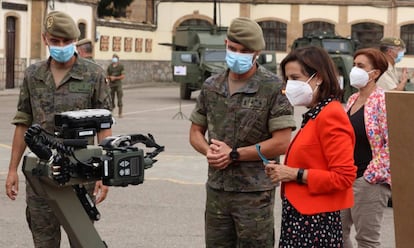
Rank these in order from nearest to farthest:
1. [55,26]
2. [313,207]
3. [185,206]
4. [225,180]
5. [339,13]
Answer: [313,207] < [225,180] < [55,26] < [185,206] < [339,13]

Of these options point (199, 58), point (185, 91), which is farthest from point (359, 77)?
point (185, 91)

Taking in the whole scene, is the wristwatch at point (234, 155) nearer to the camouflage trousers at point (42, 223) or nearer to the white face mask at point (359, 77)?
the camouflage trousers at point (42, 223)

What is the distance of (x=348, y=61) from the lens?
109ft

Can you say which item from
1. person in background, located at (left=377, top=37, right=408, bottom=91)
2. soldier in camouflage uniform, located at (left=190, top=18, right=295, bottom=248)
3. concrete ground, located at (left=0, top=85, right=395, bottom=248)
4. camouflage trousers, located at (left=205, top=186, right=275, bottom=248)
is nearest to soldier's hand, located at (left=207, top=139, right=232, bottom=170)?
soldier in camouflage uniform, located at (left=190, top=18, right=295, bottom=248)

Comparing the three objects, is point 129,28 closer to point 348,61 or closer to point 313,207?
point 348,61

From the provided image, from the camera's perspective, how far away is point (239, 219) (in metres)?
5.36

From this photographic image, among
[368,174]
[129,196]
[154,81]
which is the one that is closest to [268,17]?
[154,81]

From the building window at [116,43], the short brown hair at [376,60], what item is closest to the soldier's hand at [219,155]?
the short brown hair at [376,60]

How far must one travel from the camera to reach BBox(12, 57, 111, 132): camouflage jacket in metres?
5.84

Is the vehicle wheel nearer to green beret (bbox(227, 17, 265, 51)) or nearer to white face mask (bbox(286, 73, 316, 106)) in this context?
green beret (bbox(227, 17, 265, 51))

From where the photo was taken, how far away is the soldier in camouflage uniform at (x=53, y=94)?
18.9 feet

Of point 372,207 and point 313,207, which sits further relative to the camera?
point 372,207

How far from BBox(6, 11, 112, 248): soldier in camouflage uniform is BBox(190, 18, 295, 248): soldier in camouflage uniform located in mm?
749

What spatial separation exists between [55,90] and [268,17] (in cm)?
4641
